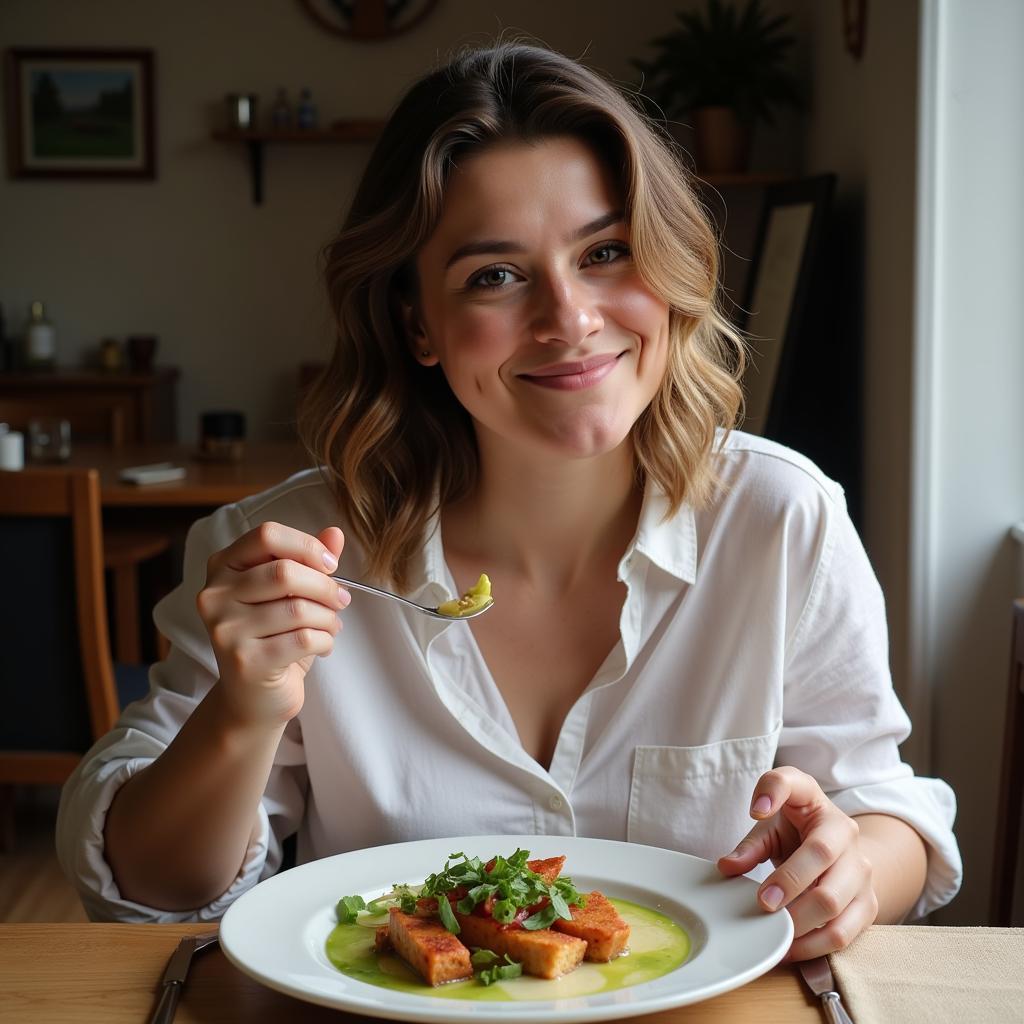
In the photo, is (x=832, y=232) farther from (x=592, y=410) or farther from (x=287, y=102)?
(x=287, y=102)

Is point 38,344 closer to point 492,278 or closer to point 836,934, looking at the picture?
point 492,278

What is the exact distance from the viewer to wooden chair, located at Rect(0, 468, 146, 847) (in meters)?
2.43

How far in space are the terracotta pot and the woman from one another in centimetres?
296

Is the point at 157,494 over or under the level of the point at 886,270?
under

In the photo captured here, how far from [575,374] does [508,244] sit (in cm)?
14

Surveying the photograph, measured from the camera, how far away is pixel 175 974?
884 millimetres

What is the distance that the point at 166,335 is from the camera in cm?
535

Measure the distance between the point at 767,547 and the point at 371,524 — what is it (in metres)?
0.42

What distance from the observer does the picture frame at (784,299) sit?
3193mm

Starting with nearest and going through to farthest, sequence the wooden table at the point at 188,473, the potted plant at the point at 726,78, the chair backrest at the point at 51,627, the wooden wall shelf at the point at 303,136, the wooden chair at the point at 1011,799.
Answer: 1. the wooden chair at the point at 1011,799
2. the chair backrest at the point at 51,627
3. the wooden table at the point at 188,473
4. the potted plant at the point at 726,78
5. the wooden wall shelf at the point at 303,136

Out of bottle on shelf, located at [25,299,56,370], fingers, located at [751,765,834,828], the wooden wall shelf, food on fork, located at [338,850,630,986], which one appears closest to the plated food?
food on fork, located at [338,850,630,986]

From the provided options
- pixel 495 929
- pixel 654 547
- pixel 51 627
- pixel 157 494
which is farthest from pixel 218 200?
pixel 495 929

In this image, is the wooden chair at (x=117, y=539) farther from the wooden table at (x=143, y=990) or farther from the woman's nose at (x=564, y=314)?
the wooden table at (x=143, y=990)

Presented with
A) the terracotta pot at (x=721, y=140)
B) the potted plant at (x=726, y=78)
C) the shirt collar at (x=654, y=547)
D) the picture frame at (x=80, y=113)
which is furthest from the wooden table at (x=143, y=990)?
the picture frame at (x=80, y=113)
